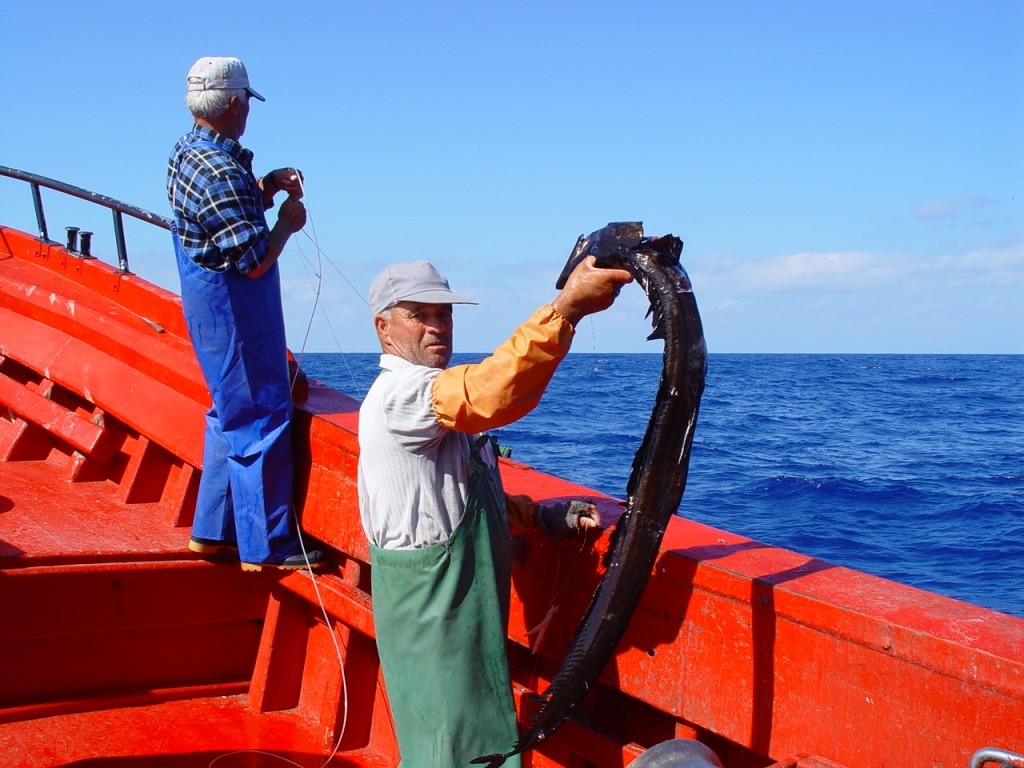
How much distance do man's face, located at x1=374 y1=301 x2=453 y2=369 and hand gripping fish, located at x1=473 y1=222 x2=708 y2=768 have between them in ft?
1.06

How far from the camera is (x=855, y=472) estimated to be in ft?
46.1

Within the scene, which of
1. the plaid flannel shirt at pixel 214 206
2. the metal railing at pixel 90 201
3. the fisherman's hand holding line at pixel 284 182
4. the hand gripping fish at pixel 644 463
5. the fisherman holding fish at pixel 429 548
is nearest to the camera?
the hand gripping fish at pixel 644 463

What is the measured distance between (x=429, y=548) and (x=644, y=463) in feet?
1.84

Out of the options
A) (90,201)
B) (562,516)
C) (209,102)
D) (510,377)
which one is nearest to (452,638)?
(562,516)

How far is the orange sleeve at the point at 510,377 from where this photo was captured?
2.11 meters

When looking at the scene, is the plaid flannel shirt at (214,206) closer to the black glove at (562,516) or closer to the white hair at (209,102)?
the white hair at (209,102)

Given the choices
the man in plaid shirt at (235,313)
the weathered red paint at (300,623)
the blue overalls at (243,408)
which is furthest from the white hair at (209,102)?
the weathered red paint at (300,623)

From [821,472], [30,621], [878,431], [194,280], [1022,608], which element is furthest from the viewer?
[878,431]

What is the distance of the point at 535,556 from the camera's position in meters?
3.10

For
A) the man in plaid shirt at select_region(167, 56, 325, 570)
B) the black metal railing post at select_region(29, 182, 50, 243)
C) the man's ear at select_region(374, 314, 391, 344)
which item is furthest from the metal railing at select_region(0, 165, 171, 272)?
the man's ear at select_region(374, 314, 391, 344)

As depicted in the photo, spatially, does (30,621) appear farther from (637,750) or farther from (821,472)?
(821,472)

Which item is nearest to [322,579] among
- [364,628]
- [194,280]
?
[364,628]

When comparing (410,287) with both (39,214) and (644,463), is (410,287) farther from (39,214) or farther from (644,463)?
(39,214)

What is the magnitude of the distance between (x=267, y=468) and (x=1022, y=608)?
19.7 ft
